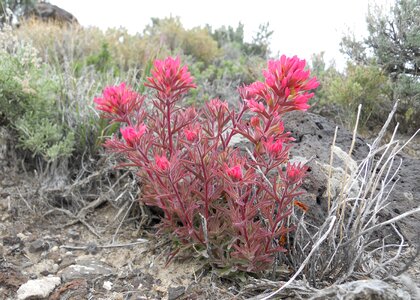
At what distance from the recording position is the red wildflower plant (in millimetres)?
1882

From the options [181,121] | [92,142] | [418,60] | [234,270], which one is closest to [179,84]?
[181,121]

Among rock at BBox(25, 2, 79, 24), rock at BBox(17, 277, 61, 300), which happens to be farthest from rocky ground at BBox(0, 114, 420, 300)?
rock at BBox(25, 2, 79, 24)

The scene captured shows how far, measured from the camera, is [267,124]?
1.97 meters

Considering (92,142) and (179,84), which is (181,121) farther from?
(92,142)

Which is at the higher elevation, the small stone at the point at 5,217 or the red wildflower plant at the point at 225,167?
the red wildflower plant at the point at 225,167

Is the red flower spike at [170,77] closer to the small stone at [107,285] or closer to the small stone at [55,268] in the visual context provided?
the small stone at [107,285]

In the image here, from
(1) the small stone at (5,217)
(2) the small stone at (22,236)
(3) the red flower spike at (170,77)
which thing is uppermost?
(3) the red flower spike at (170,77)

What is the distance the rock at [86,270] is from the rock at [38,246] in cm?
26

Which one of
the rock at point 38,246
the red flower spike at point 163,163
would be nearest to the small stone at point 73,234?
the rock at point 38,246

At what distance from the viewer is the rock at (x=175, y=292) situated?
213 centimetres

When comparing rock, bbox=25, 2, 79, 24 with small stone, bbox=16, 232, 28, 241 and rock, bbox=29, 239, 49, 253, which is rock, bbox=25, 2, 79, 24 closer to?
small stone, bbox=16, 232, 28, 241

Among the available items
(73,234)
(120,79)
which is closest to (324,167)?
(73,234)

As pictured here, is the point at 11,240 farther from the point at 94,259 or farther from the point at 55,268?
the point at 94,259

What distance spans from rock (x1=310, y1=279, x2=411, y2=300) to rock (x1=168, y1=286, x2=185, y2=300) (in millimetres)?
752
